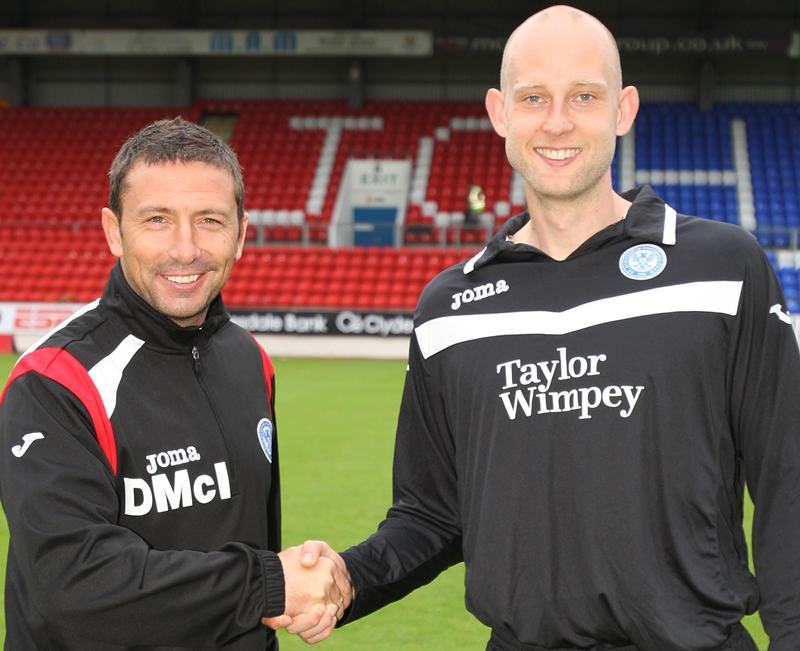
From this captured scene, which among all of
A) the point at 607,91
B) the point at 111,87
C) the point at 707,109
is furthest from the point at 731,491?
the point at 111,87

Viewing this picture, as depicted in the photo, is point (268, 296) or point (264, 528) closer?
point (264, 528)

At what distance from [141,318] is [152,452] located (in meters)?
0.35

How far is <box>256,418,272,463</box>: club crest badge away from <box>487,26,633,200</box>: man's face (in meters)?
1.04

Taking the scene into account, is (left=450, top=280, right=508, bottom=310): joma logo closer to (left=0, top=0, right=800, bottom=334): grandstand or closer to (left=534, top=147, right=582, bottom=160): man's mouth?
(left=534, top=147, right=582, bottom=160): man's mouth

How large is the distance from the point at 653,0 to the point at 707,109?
3.09 m

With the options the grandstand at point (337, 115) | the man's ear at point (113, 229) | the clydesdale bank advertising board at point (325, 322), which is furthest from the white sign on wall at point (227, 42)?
the man's ear at point (113, 229)

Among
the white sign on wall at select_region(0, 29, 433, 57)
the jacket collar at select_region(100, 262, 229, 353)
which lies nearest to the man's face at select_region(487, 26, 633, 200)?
the jacket collar at select_region(100, 262, 229, 353)

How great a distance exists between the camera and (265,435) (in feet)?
10.2

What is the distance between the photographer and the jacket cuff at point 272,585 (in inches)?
104

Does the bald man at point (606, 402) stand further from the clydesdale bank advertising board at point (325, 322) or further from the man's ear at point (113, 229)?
the clydesdale bank advertising board at point (325, 322)

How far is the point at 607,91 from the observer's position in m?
2.66

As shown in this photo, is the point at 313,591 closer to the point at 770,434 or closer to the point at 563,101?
the point at 770,434

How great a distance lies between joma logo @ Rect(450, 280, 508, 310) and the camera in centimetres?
276

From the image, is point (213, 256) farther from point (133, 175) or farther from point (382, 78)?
point (382, 78)
